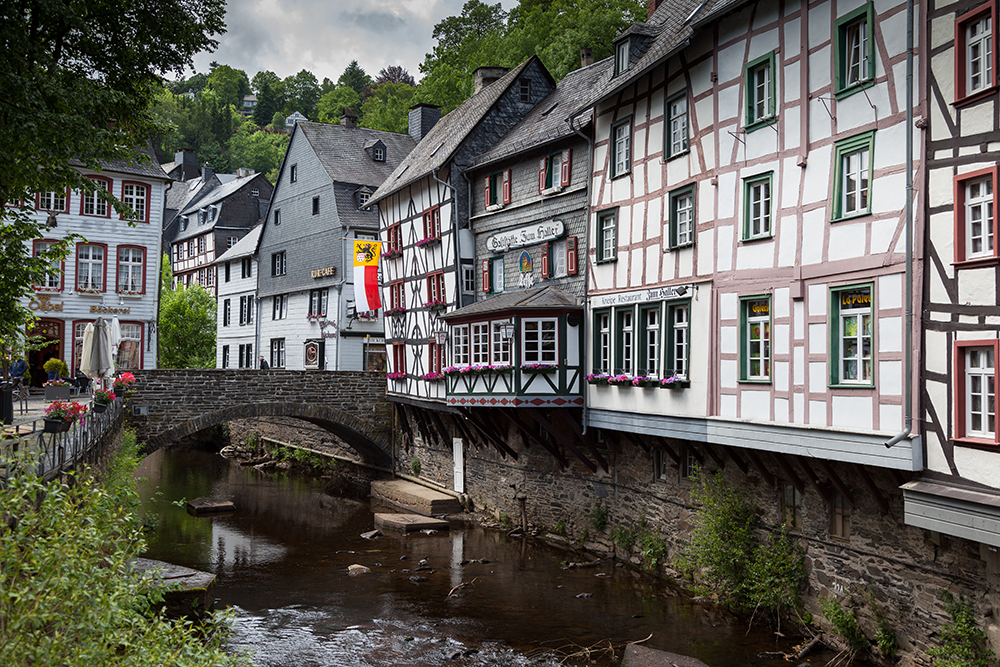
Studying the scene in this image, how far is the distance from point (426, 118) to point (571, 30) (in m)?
7.09

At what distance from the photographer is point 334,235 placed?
38.7 meters

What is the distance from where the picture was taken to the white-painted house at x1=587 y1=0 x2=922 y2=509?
12633 mm

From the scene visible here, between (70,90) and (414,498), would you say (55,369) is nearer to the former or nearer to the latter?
(414,498)

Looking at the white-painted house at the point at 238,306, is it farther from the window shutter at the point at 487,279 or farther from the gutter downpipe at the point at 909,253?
the gutter downpipe at the point at 909,253

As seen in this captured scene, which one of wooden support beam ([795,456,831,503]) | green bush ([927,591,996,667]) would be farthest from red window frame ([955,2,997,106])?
green bush ([927,591,996,667])

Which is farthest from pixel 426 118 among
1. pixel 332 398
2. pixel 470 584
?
pixel 470 584

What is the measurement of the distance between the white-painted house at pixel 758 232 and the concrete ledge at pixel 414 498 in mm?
8739

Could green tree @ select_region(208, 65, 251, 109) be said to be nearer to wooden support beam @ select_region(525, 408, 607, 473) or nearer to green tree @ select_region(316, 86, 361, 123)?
green tree @ select_region(316, 86, 361, 123)

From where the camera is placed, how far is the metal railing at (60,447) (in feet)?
28.4

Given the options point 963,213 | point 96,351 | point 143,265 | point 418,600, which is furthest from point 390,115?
point 963,213

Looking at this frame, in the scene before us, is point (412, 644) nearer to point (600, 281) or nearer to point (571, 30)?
point (600, 281)

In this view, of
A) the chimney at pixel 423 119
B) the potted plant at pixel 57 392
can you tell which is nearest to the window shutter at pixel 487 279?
the potted plant at pixel 57 392

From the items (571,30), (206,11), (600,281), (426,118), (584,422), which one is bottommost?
(584,422)

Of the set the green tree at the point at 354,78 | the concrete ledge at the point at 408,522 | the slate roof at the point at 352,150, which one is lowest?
the concrete ledge at the point at 408,522
